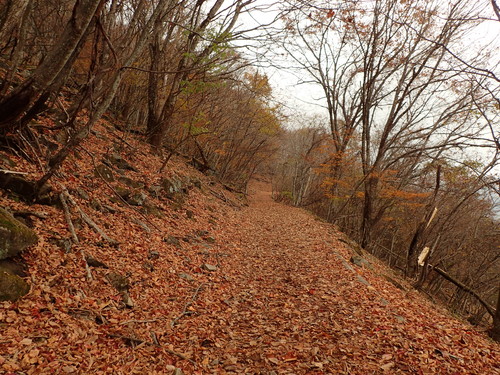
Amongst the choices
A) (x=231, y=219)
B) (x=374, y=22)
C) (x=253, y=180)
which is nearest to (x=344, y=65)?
(x=374, y=22)

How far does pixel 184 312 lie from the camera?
413 centimetres

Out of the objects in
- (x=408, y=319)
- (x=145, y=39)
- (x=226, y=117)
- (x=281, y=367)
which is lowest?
(x=281, y=367)

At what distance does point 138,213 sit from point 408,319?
621 centimetres

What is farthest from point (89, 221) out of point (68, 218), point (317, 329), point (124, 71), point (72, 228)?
point (317, 329)

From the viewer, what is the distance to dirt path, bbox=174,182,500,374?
3.32 m

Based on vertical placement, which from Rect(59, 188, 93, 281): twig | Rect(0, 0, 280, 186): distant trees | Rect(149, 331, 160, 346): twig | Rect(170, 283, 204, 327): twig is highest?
Rect(0, 0, 280, 186): distant trees

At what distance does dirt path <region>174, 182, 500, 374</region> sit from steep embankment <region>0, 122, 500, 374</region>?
2cm

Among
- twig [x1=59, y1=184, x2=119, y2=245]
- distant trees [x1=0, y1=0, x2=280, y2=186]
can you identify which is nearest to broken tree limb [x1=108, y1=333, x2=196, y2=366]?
twig [x1=59, y1=184, x2=119, y2=245]

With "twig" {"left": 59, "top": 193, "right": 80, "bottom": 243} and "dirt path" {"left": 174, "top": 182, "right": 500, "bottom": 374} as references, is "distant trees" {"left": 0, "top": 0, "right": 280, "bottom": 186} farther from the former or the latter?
"dirt path" {"left": 174, "top": 182, "right": 500, "bottom": 374}

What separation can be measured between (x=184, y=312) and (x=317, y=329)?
2.18 m

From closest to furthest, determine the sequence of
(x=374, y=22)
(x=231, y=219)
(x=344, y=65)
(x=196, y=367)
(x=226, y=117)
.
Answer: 1. (x=196, y=367)
2. (x=231, y=219)
3. (x=374, y=22)
4. (x=344, y=65)
5. (x=226, y=117)

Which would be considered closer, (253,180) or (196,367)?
(196,367)

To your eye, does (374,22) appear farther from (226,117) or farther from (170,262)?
(170,262)

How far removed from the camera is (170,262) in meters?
5.36
